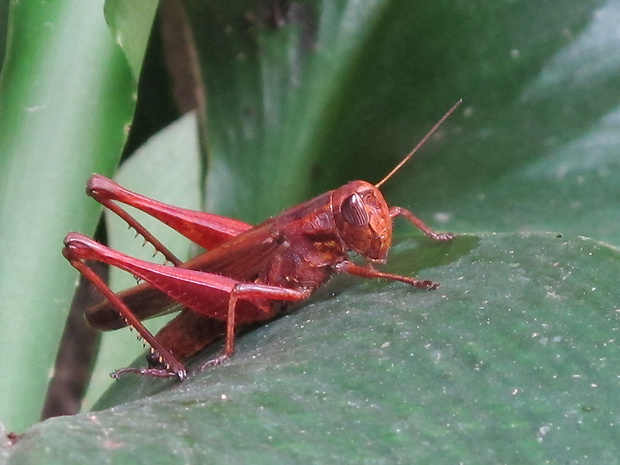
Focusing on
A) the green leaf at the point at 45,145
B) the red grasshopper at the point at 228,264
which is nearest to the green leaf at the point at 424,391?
the red grasshopper at the point at 228,264

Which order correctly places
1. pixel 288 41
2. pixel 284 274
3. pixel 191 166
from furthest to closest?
1. pixel 191 166
2. pixel 288 41
3. pixel 284 274

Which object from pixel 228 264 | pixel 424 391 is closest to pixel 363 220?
pixel 228 264

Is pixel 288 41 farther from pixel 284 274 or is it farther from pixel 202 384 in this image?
pixel 202 384

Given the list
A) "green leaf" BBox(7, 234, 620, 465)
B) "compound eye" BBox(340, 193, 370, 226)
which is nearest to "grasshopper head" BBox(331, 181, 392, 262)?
"compound eye" BBox(340, 193, 370, 226)

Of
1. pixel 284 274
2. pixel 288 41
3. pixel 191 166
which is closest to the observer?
pixel 284 274

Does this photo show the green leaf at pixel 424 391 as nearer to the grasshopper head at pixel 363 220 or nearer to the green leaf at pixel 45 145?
the grasshopper head at pixel 363 220

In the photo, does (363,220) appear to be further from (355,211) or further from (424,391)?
(424,391)

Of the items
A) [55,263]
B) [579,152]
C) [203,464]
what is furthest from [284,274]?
[203,464]

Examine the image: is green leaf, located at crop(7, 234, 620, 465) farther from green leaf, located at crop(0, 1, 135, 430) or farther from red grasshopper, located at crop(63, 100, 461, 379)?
green leaf, located at crop(0, 1, 135, 430)
